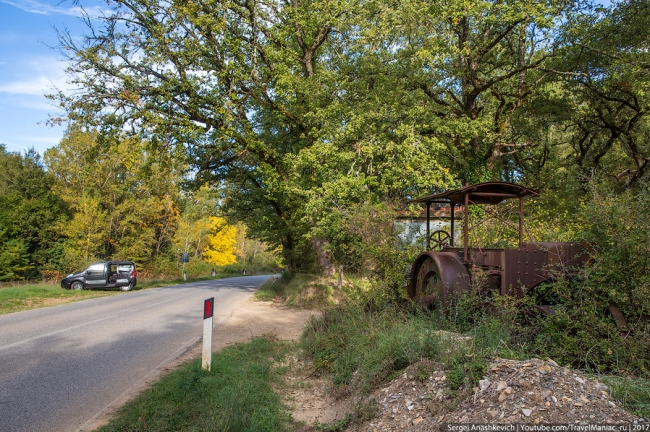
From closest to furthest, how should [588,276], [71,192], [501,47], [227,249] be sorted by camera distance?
[588,276] → [501,47] → [71,192] → [227,249]

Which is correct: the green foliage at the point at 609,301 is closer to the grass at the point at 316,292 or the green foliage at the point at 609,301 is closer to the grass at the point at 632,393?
the grass at the point at 632,393

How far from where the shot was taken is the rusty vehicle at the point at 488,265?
297 inches

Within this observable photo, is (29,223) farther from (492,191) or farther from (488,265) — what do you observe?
(488,265)

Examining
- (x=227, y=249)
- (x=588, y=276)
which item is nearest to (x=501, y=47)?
(x=588, y=276)

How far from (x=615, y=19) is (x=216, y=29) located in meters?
13.5

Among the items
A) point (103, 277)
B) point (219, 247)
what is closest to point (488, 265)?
point (103, 277)

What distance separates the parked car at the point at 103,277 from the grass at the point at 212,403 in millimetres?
19925

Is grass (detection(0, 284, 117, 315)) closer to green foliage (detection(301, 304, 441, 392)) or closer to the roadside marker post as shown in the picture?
the roadside marker post

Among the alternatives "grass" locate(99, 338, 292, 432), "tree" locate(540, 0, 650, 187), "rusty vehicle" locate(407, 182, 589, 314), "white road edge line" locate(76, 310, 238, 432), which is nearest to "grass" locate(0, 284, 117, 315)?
"white road edge line" locate(76, 310, 238, 432)

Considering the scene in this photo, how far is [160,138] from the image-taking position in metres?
16.8

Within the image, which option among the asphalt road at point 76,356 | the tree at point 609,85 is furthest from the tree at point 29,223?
the tree at point 609,85

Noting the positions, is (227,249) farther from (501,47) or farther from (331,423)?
(331,423)

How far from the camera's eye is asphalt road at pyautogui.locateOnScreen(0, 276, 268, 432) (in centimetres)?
540

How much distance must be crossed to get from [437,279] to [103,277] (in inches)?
830
